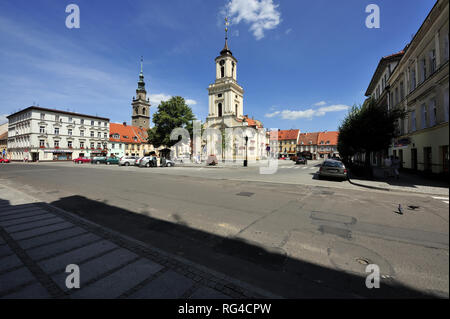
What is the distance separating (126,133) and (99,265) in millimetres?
76529

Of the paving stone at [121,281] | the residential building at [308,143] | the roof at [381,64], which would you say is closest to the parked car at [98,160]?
the paving stone at [121,281]

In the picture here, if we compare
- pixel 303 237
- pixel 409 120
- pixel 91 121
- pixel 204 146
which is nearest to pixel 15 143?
pixel 91 121

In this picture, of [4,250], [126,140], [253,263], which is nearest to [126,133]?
[126,140]

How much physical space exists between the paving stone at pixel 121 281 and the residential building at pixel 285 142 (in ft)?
272

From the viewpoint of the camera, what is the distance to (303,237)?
4.31 metres

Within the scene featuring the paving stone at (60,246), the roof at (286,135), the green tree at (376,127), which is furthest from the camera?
the roof at (286,135)

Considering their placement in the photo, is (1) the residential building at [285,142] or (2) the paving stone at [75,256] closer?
(2) the paving stone at [75,256]

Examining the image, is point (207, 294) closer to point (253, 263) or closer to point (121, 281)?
point (253, 263)

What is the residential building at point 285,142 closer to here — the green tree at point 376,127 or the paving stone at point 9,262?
the green tree at point 376,127

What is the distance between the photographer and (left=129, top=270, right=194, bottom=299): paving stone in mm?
2474

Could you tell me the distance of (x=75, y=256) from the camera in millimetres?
3449

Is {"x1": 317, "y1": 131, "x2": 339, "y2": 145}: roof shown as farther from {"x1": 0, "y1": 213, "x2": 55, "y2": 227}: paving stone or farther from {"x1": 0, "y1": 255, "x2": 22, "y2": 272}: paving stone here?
{"x1": 0, "y1": 255, "x2": 22, "y2": 272}: paving stone

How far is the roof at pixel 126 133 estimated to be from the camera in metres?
68.2
